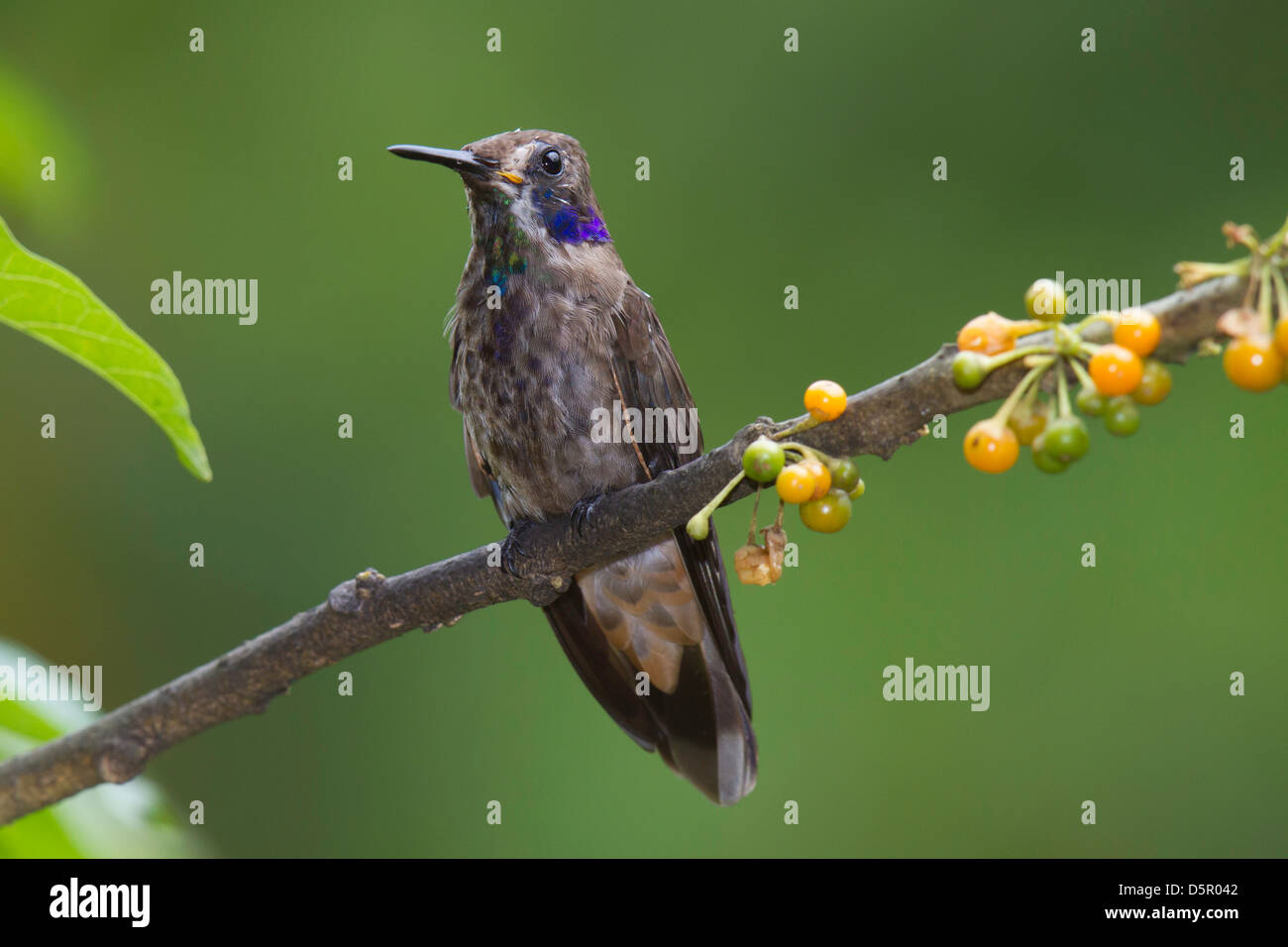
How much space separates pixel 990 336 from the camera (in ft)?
3.30

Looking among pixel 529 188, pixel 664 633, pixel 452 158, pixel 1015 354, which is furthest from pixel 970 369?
pixel 664 633

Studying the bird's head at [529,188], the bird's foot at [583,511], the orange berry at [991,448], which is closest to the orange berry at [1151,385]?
the orange berry at [991,448]

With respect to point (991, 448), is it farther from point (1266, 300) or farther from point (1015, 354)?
point (1266, 300)

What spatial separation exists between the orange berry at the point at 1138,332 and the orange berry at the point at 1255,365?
0.10 meters

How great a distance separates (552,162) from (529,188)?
0.07 metres

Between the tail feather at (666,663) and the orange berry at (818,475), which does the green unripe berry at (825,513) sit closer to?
the orange berry at (818,475)

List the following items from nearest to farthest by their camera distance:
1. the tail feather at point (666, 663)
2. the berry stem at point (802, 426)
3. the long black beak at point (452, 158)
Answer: the berry stem at point (802, 426), the long black beak at point (452, 158), the tail feather at point (666, 663)

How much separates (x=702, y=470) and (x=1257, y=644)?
368 centimetres

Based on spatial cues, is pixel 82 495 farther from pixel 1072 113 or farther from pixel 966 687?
pixel 1072 113

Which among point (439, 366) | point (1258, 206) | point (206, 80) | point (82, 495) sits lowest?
point (82, 495)

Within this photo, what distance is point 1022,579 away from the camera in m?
4.41

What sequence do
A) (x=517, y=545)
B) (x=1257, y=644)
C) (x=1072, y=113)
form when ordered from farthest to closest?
1. (x=1072, y=113)
2. (x=1257, y=644)
3. (x=517, y=545)

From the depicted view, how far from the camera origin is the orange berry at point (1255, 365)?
32.3 inches

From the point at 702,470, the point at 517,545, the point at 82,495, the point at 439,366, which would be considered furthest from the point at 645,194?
the point at 702,470
